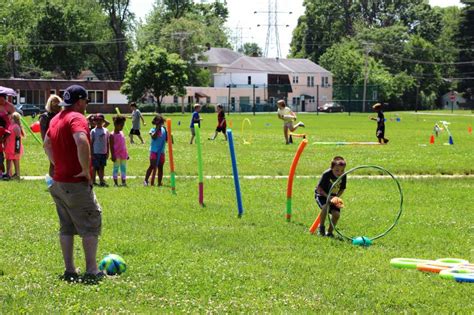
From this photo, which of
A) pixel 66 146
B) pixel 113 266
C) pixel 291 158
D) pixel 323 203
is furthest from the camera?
pixel 291 158

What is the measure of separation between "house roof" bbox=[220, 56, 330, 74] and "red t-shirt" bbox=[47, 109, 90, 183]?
345 feet

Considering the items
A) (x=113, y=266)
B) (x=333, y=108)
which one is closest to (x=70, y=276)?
(x=113, y=266)

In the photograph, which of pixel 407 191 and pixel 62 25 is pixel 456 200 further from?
pixel 62 25

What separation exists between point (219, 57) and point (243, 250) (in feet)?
353

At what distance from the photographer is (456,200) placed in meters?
14.8

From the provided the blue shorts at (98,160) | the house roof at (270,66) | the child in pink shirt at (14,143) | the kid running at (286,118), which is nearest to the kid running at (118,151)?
the blue shorts at (98,160)

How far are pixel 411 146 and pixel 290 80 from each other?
8774cm

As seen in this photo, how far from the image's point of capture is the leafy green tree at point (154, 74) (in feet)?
261

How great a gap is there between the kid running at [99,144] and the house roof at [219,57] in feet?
316

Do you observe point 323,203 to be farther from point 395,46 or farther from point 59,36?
point 395,46

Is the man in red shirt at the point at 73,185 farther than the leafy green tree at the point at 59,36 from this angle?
No

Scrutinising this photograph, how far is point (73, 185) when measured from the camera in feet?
26.5

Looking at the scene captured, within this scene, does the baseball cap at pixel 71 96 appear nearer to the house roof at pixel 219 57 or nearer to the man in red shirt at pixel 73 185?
the man in red shirt at pixel 73 185

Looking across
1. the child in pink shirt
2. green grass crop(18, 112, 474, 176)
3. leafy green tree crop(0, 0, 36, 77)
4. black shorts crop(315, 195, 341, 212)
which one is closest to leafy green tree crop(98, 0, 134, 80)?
leafy green tree crop(0, 0, 36, 77)
